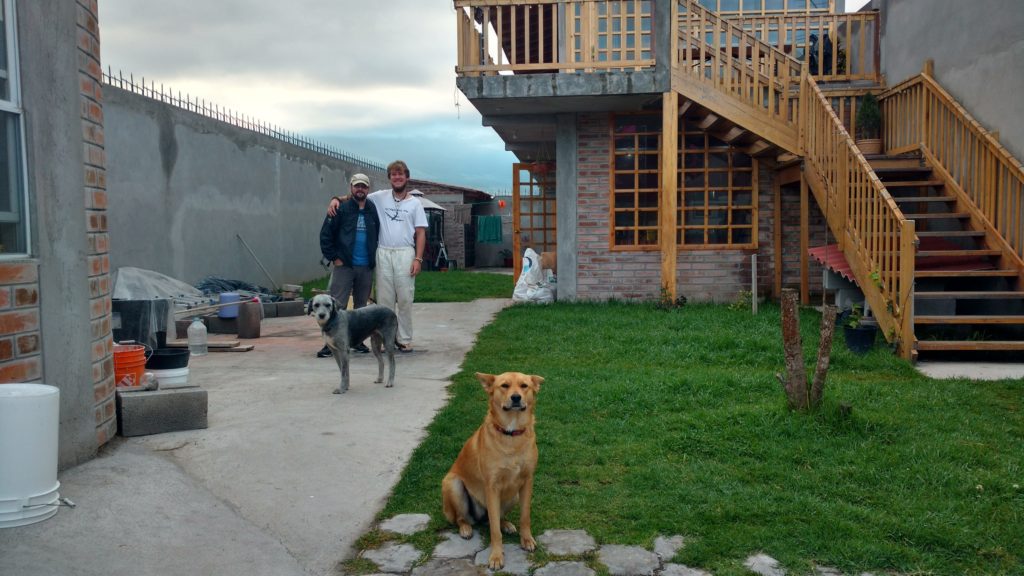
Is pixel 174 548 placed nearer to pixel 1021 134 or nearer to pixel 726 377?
pixel 726 377

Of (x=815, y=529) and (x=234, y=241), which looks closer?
(x=815, y=529)

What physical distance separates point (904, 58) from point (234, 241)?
1051 centimetres

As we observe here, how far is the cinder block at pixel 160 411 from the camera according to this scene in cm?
493

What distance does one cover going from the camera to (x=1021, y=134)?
834cm

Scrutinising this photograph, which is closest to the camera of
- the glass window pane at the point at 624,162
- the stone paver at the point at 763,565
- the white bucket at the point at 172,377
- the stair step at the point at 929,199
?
the stone paver at the point at 763,565

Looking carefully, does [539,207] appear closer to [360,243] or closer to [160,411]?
[360,243]

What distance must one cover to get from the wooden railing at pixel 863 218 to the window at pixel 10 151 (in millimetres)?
6629

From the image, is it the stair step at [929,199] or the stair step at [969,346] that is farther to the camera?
the stair step at [929,199]

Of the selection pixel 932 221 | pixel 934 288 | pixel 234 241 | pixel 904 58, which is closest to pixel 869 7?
pixel 904 58

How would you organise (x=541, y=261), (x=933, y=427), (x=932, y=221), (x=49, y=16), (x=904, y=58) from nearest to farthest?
(x=49, y=16) → (x=933, y=427) → (x=932, y=221) → (x=904, y=58) → (x=541, y=261)

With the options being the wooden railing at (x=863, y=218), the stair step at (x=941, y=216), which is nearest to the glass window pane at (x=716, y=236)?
the wooden railing at (x=863, y=218)

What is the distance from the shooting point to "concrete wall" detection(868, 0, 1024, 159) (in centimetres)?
845

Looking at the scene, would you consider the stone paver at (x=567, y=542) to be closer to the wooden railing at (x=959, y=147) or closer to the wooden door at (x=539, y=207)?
the wooden railing at (x=959, y=147)

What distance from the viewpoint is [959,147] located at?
9.32 metres
